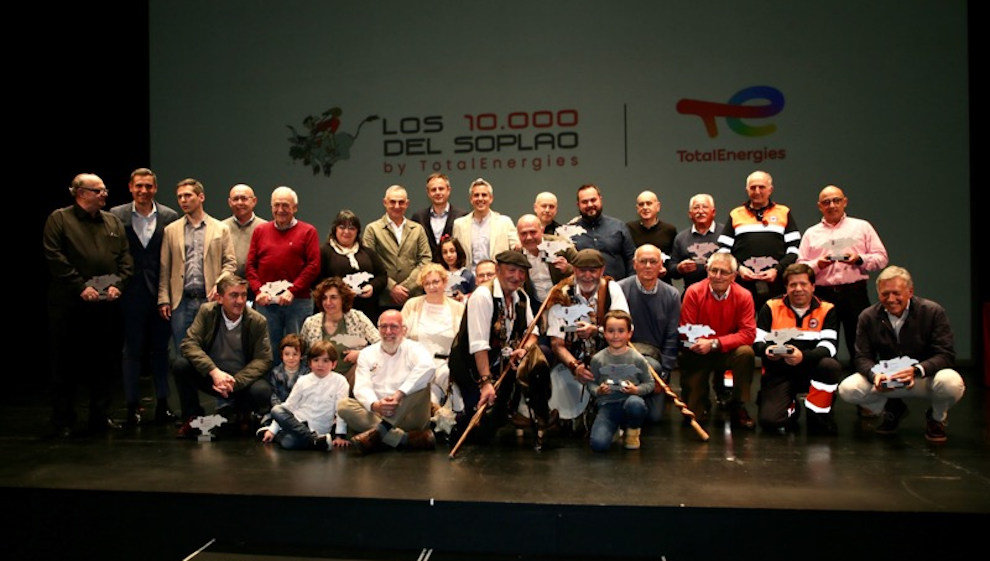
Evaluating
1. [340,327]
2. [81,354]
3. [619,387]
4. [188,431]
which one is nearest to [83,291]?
A: [81,354]

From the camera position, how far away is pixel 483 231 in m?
5.90

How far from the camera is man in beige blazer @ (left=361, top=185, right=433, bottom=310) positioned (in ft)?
19.1

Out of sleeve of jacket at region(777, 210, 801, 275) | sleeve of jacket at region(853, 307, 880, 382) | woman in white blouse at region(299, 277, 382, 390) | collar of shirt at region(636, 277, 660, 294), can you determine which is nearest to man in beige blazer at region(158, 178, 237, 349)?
woman in white blouse at region(299, 277, 382, 390)

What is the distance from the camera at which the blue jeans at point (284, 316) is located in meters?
5.51

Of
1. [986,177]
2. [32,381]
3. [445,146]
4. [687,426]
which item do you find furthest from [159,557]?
[986,177]

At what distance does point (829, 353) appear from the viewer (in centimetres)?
498

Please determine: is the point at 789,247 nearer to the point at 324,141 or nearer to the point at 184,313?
the point at 184,313

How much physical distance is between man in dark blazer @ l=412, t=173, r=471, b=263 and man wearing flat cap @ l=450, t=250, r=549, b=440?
1446 millimetres

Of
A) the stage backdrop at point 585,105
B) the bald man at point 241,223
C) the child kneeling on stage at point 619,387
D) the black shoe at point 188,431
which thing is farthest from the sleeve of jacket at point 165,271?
the stage backdrop at point 585,105

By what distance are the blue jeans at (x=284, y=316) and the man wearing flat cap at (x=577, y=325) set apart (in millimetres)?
1833

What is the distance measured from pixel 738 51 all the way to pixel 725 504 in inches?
226

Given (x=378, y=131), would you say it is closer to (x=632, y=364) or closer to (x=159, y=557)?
(x=632, y=364)

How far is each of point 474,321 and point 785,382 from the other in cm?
208

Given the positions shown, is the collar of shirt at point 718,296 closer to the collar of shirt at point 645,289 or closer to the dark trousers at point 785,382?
the collar of shirt at point 645,289
